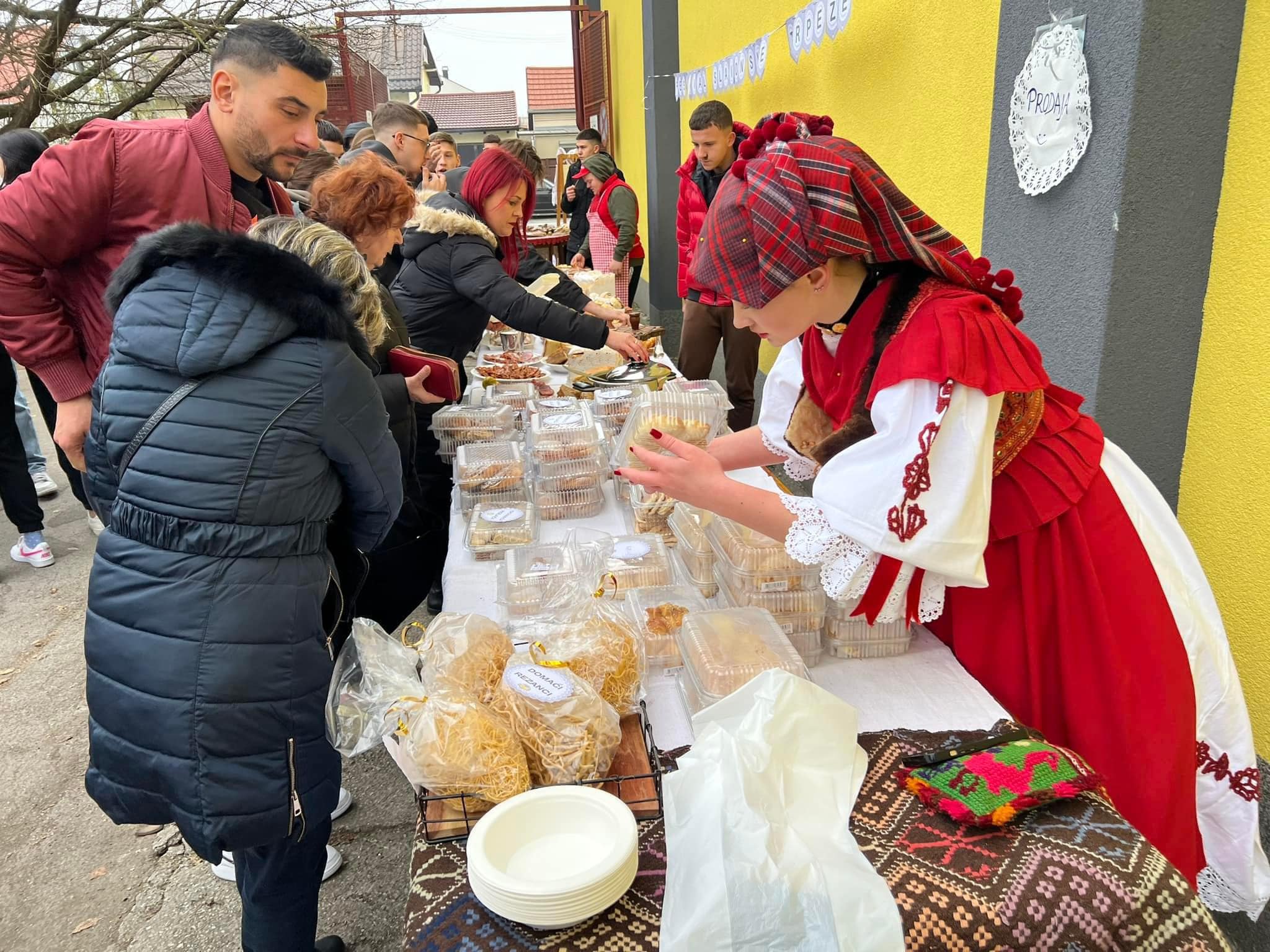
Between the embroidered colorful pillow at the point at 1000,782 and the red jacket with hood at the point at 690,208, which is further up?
the red jacket with hood at the point at 690,208

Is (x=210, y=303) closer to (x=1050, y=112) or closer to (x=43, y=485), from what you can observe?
(x=1050, y=112)

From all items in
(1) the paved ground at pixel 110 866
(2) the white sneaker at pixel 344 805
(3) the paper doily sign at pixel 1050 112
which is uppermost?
(3) the paper doily sign at pixel 1050 112

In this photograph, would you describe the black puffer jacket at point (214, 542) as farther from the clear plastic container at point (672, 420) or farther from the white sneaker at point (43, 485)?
the white sneaker at point (43, 485)

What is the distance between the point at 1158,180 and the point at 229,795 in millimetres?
2554

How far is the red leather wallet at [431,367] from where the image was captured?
8.28 ft

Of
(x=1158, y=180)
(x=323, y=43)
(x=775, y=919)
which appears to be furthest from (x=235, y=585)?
(x=323, y=43)

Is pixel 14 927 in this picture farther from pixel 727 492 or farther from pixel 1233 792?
pixel 1233 792

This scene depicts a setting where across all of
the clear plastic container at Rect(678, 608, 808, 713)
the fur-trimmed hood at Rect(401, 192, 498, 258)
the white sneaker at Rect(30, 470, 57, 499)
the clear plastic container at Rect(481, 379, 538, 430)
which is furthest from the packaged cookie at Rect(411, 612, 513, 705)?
the white sneaker at Rect(30, 470, 57, 499)

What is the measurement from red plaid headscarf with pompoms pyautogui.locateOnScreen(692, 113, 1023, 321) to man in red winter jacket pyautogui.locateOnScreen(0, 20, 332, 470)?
1.64 metres

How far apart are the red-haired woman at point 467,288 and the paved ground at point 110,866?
1.18 m

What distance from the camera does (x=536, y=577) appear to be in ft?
5.96

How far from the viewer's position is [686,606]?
1.77 meters

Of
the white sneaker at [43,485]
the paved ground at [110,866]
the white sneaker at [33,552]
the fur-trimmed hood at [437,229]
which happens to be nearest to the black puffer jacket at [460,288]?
the fur-trimmed hood at [437,229]

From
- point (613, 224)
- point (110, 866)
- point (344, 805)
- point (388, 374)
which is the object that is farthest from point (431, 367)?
point (613, 224)
